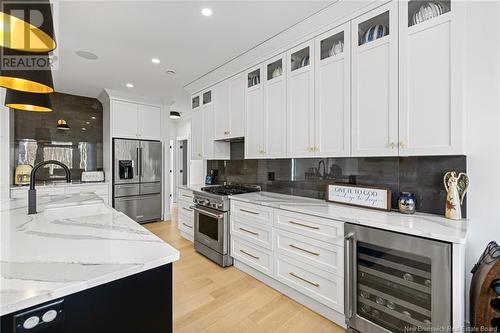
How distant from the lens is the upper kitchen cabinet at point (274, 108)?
2.55 meters

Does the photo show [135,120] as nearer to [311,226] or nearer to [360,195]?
[311,226]

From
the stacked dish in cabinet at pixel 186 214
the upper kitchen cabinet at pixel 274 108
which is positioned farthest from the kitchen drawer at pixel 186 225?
the upper kitchen cabinet at pixel 274 108

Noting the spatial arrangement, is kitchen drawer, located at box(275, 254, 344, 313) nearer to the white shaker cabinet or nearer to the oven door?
the oven door

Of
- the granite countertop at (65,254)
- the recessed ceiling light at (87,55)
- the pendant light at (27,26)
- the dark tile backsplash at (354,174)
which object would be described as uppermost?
the recessed ceiling light at (87,55)

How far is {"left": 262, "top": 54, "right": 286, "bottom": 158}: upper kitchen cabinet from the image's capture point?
255 centimetres

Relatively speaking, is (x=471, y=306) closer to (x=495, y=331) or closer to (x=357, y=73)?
(x=495, y=331)

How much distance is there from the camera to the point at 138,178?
461cm

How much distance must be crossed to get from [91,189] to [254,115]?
135 inches

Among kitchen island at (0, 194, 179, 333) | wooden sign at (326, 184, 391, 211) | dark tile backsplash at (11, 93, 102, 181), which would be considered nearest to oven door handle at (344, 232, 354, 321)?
wooden sign at (326, 184, 391, 211)

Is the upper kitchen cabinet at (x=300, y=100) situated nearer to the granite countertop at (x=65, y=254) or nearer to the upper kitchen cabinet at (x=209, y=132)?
the upper kitchen cabinet at (x=209, y=132)

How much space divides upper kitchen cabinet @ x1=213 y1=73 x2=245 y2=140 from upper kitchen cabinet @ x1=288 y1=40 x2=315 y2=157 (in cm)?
78

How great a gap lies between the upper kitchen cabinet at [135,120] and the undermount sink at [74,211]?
2.99 metres

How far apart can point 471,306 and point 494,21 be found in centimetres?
185

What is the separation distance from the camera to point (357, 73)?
1.92 metres
